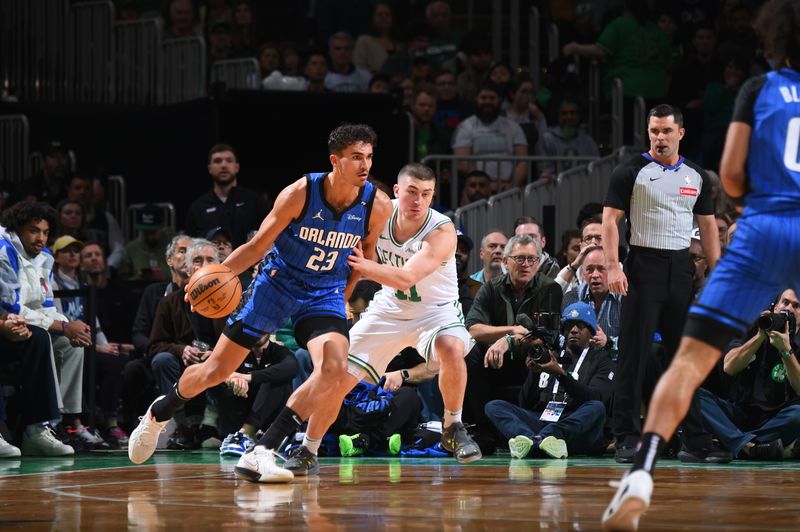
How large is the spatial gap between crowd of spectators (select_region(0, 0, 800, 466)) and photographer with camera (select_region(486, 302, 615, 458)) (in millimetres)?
16

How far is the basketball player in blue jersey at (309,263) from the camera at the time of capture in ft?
22.4

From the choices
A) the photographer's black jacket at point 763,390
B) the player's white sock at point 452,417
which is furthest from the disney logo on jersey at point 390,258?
the photographer's black jacket at point 763,390

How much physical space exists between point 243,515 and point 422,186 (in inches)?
116

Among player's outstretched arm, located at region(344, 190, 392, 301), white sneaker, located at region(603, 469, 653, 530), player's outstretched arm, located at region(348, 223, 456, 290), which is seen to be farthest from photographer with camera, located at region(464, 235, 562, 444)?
white sneaker, located at region(603, 469, 653, 530)

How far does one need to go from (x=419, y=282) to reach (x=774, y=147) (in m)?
3.49

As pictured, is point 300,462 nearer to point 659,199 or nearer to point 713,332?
point 659,199

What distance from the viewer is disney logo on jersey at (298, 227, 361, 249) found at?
6898 mm

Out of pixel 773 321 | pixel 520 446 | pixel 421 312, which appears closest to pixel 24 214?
pixel 421 312

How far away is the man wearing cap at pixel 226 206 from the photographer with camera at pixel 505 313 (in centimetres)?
260

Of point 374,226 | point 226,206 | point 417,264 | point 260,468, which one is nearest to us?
point 260,468

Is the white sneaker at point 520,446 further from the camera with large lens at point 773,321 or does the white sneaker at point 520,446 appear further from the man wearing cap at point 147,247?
the man wearing cap at point 147,247

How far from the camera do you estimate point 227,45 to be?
14.1m

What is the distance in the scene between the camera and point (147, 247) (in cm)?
1231

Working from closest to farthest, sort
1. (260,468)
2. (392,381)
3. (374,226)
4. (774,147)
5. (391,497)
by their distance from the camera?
(774,147)
(391,497)
(260,468)
(374,226)
(392,381)
